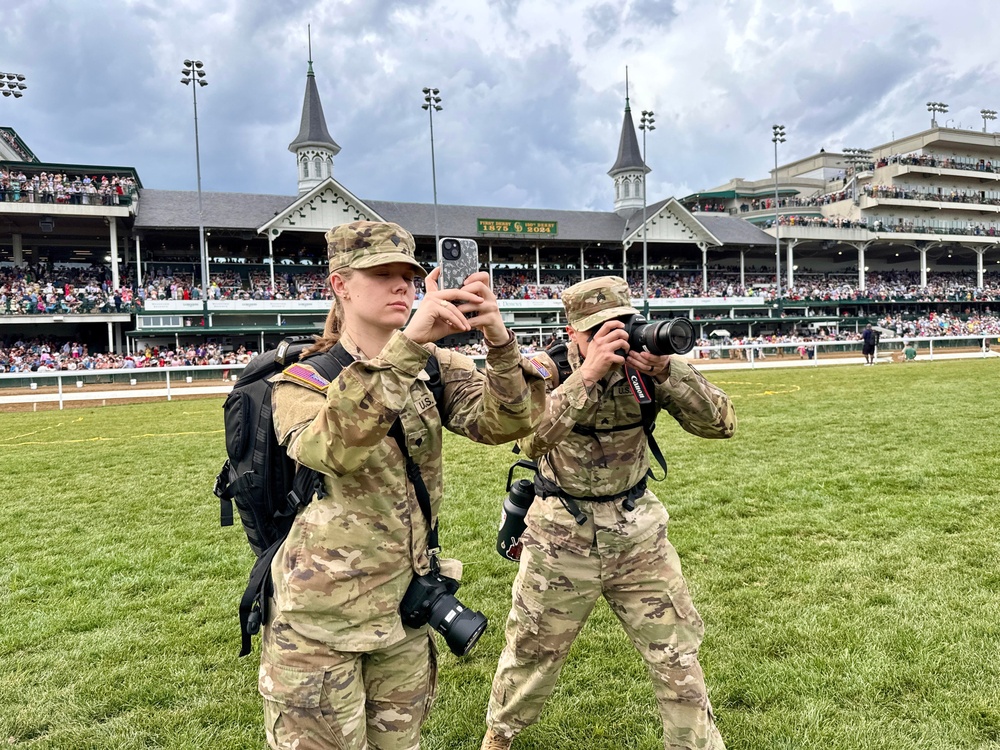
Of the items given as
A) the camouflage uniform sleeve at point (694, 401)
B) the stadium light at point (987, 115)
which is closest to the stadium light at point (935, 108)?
the stadium light at point (987, 115)

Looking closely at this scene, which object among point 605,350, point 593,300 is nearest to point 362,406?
point 605,350

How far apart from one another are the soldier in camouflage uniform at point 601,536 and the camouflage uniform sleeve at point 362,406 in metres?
1.06

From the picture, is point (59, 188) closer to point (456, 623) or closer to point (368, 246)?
point (368, 246)

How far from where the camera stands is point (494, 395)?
6.39 ft

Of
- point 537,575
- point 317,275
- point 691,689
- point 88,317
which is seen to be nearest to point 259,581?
point 537,575

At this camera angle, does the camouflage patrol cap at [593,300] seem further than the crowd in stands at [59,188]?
No

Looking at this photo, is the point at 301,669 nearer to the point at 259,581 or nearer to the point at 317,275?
the point at 259,581

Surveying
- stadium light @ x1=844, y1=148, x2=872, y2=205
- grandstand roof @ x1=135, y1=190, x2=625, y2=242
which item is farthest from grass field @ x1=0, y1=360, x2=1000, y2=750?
stadium light @ x1=844, y1=148, x2=872, y2=205

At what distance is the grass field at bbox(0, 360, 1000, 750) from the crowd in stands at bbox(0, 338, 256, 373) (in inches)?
877

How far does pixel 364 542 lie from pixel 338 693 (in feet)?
1.51

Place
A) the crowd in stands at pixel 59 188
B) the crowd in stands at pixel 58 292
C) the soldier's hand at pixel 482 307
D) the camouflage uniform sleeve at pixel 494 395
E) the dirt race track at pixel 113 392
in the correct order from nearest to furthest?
1. the soldier's hand at pixel 482 307
2. the camouflage uniform sleeve at pixel 494 395
3. the dirt race track at pixel 113 392
4. the crowd in stands at pixel 58 292
5. the crowd in stands at pixel 59 188

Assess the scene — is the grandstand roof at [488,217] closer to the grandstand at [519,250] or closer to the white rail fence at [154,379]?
the grandstand at [519,250]

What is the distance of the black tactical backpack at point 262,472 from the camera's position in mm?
1920

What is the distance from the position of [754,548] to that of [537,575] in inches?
132
